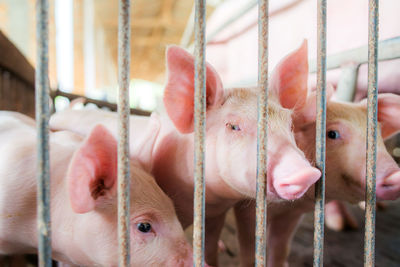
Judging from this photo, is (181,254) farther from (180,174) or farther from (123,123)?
(123,123)

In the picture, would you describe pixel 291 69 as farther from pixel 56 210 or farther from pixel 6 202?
pixel 6 202

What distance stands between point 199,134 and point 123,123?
0.18m

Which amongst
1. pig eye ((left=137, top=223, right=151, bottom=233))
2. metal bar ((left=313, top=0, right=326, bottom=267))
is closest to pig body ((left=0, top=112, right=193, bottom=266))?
pig eye ((left=137, top=223, right=151, bottom=233))

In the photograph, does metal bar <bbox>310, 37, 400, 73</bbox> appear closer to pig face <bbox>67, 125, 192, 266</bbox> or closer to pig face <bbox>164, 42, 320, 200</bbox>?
pig face <bbox>164, 42, 320, 200</bbox>

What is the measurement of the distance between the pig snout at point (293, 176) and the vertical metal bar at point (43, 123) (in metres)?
0.55

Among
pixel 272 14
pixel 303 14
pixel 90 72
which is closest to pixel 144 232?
pixel 303 14

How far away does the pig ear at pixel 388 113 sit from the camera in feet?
4.29

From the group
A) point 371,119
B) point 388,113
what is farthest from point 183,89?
point 388,113

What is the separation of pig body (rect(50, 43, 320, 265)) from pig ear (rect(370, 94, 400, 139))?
0.35 meters

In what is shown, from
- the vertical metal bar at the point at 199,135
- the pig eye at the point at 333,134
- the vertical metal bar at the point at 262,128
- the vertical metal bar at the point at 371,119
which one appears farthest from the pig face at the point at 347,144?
the vertical metal bar at the point at 199,135

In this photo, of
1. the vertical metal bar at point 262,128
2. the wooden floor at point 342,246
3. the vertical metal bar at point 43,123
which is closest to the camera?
the vertical metal bar at point 43,123

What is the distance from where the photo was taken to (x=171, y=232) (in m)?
1.02

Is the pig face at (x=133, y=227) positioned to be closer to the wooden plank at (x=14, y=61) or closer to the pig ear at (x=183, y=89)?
the pig ear at (x=183, y=89)

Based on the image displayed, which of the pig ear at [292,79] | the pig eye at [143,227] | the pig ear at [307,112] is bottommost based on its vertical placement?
the pig eye at [143,227]
